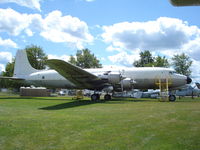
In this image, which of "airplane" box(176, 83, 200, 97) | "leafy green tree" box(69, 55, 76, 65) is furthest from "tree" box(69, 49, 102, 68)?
"airplane" box(176, 83, 200, 97)

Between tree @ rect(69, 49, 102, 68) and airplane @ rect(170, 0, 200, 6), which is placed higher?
tree @ rect(69, 49, 102, 68)

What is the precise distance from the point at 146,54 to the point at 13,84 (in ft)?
141

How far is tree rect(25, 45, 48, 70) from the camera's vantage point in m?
66.6

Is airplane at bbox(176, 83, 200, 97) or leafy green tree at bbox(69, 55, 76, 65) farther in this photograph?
leafy green tree at bbox(69, 55, 76, 65)

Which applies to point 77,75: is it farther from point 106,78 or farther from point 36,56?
point 36,56

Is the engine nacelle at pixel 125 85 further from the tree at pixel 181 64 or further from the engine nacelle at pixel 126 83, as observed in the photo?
the tree at pixel 181 64

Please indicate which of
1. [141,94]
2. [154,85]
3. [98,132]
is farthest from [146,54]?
[98,132]

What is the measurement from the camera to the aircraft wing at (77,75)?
1977cm

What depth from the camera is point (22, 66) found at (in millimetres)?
30047

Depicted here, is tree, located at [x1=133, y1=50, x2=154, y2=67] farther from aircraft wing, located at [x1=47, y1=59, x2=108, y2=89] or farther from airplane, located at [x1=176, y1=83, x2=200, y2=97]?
aircraft wing, located at [x1=47, y1=59, x2=108, y2=89]

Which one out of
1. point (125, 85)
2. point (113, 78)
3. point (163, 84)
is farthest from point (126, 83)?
point (163, 84)

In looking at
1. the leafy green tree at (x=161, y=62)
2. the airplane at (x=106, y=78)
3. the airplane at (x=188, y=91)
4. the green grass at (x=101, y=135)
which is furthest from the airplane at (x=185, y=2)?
the leafy green tree at (x=161, y=62)

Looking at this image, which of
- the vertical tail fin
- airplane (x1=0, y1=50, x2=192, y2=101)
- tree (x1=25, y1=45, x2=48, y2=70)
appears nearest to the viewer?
airplane (x1=0, y1=50, x2=192, y2=101)

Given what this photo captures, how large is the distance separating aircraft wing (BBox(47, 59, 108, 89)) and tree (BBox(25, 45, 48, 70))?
44323 mm
